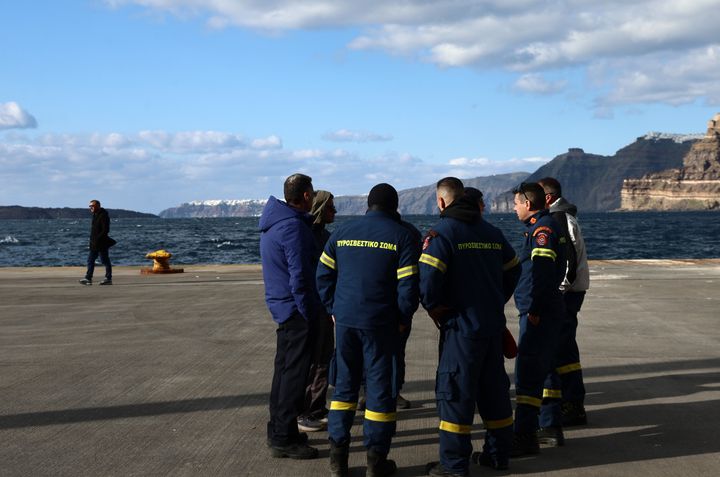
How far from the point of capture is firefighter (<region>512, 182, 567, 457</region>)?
6410 millimetres

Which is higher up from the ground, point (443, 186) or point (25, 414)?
point (443, 186)

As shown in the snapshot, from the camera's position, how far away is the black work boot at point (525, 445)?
20.7 feet

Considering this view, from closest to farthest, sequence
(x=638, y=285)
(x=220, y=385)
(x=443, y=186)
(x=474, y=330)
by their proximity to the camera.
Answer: (x=474, y=330) → (x=443, y=186) → (x=220, y=385) → (x=638, y=285)

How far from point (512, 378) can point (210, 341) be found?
4.11 m

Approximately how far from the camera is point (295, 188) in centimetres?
658

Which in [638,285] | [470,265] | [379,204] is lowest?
[638,285]

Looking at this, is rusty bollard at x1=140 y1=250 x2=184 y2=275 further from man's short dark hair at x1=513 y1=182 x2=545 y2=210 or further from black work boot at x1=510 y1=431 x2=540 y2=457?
black work boot at x1=510 y1=431 x2=540 y2=457

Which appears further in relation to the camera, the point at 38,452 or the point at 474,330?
the point at 38,452

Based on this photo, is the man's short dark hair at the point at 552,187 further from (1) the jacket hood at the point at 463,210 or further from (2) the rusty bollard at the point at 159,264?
(2) the rusty bollard at the point at 159,264

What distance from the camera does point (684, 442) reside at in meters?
6.55

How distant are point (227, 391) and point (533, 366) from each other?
3147 millimetres

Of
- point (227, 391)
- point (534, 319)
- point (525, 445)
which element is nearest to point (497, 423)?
point (525, 445)

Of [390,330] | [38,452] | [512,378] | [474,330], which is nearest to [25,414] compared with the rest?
[38,452]

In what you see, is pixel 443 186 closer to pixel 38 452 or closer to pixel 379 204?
pixel 379 204
